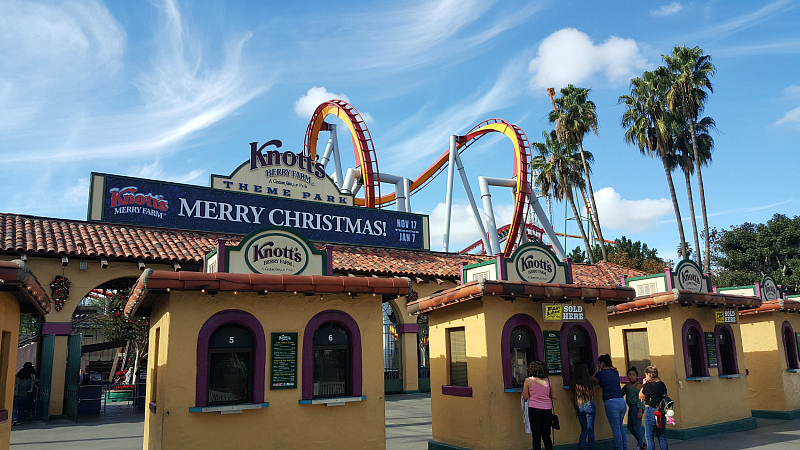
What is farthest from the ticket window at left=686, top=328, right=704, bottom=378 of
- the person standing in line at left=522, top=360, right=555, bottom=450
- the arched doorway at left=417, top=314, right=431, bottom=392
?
the arched doorway at left=417, top=314, right=431, bottom=392

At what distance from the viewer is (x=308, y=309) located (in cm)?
895

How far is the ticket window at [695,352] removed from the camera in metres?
12.9

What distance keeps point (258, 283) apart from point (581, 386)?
18.9ft

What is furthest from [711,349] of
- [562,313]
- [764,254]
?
[764,254]

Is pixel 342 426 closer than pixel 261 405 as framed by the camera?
No

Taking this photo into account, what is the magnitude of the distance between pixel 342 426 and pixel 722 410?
9389mm

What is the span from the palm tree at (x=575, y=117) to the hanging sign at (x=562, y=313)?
24.6 meters

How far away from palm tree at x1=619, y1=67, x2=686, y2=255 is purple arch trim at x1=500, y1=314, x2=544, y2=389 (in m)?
22.3

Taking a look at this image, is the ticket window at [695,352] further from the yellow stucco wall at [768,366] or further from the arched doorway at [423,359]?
the arched doorway at [423,359]

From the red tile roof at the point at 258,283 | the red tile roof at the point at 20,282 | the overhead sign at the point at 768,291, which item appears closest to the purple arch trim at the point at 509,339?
the red tile roof at the point at 258,283

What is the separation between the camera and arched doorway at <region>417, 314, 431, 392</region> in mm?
21797

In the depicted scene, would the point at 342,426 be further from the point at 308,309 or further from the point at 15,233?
the point at 15,233

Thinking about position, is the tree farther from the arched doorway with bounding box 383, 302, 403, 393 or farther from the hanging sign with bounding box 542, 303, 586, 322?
the hanging sign with bounding box 542, 303, 586, 322

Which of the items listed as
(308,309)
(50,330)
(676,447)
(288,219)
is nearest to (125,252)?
(50,330)
